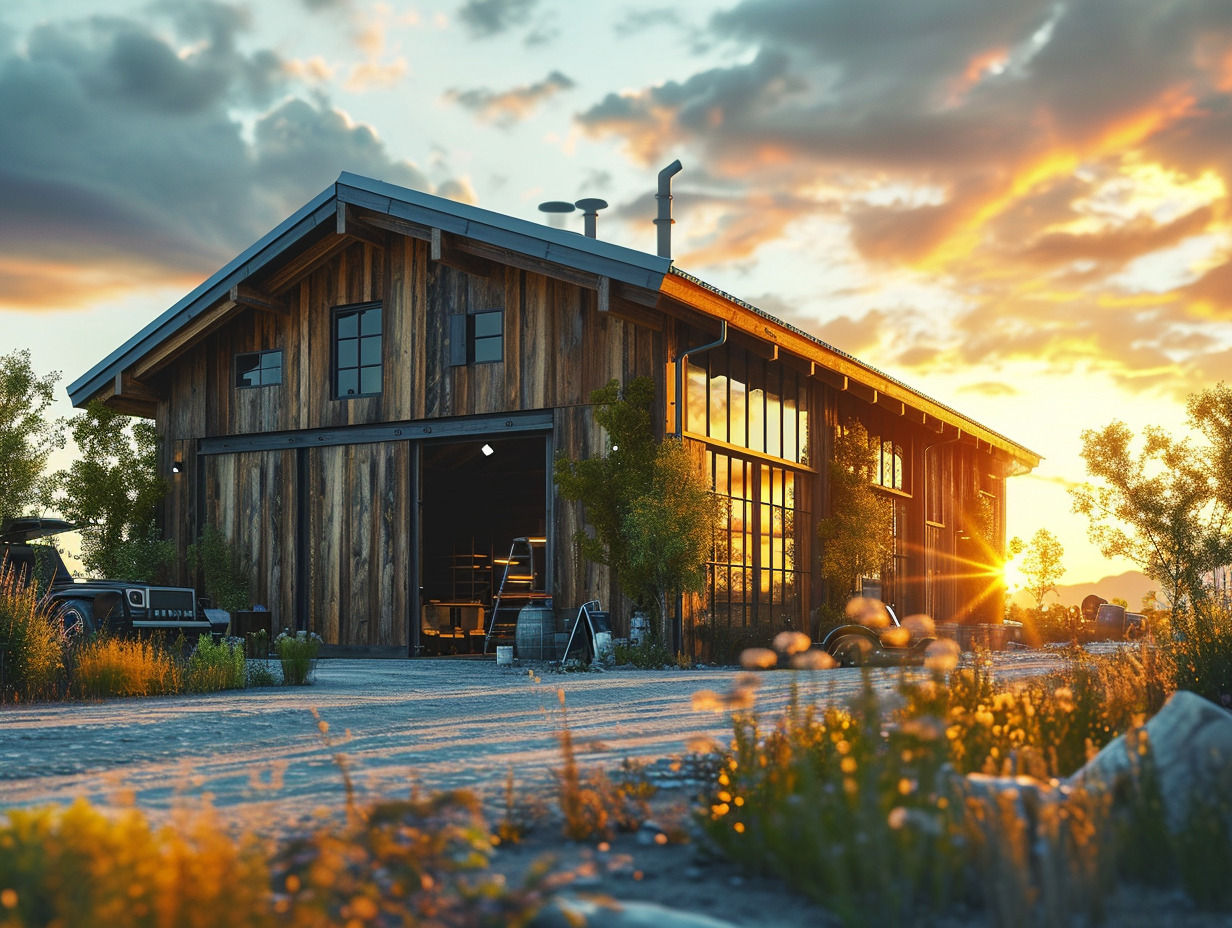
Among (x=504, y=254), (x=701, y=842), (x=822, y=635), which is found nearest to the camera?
(x=701, y=842)

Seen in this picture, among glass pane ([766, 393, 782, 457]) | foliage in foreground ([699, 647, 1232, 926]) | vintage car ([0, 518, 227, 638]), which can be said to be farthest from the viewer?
glass pane ([766, 393, 782, 457])

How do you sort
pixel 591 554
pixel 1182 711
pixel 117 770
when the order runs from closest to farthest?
pixel 1182 711
pixel 117 770
pixel 591 554

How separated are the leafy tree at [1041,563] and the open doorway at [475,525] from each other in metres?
16.3

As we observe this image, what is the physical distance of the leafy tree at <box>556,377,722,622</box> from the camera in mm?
16219

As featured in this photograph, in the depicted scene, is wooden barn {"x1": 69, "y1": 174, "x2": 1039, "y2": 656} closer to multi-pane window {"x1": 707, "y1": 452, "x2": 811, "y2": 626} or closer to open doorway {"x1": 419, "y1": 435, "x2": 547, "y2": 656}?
multi-pane window {"x1": 707, "y1": 452, "x2": 811, "y2": 626}

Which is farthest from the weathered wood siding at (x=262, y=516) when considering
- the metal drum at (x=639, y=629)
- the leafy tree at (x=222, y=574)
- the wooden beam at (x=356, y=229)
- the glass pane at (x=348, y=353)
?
the metal drum at (x=639, y=629)

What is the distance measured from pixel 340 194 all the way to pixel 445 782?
14967 mm

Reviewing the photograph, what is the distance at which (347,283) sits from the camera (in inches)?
789

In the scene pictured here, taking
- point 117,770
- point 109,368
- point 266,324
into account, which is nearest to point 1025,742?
point 117,770

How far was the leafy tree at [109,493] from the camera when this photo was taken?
69.0 feet

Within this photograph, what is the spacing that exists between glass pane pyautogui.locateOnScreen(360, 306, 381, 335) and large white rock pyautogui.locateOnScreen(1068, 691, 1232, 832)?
16657 mm

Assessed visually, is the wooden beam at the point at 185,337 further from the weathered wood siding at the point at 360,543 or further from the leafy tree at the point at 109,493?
the weathered wood siding at the point at 360,543

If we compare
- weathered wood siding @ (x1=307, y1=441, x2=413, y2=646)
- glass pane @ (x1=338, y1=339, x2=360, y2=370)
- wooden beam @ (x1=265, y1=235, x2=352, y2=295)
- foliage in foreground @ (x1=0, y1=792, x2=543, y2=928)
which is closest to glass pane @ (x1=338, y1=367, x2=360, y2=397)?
glass pane @ (x1=338, y1=339, x2=360, y2=370)

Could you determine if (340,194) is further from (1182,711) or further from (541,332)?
(1182,711)
